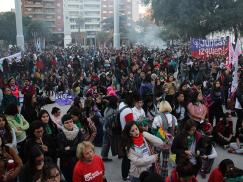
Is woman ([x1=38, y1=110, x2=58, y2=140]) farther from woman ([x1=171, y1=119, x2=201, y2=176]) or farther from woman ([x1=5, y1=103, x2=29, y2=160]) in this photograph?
woman ([x1=171, y1=119, x2=201, y2=176])

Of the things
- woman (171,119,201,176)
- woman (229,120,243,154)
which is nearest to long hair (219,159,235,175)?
woman (171,119,201,176)

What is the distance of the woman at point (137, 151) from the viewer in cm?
498

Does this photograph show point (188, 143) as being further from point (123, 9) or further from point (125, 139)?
point (123, 9)

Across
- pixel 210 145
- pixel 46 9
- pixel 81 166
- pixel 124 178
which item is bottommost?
pixel 124 178

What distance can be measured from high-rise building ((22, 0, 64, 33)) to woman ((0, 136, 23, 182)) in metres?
105

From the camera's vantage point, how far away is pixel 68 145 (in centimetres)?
527

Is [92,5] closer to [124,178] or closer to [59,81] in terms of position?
[59,81]

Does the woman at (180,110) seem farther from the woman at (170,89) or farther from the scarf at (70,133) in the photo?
the scarf at (70,133)

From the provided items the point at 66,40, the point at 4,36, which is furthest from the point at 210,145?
the point at 66,40

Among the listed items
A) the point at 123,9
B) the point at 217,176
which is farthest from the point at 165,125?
the point at 123,9

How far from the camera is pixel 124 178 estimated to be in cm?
664

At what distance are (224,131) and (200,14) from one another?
25110 millimetres

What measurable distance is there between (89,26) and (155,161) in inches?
5073

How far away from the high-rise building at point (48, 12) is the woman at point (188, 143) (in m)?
105
